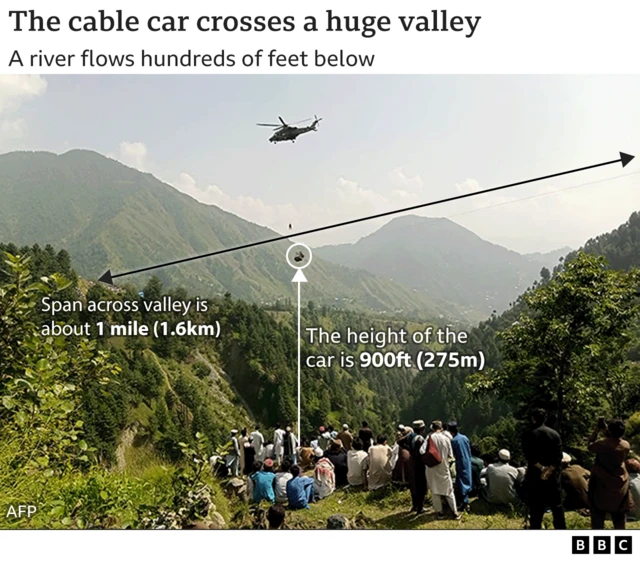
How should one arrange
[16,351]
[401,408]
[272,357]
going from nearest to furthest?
A: [16,351] < [272,357] < [401,408]

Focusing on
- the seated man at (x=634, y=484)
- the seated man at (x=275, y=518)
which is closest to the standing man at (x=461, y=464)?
the seated man at (x=634, y=484)

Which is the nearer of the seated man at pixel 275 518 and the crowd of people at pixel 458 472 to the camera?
the seated man at pixel 275 518

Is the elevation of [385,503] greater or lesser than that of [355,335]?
lesser

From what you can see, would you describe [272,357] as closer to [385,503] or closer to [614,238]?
[385,503]

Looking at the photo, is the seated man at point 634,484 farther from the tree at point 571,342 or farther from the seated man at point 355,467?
the tree at point 571,342

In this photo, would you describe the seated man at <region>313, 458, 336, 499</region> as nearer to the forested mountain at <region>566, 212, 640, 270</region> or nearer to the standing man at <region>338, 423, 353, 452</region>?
the standing man at <region>338, 423, 353, 452</region>

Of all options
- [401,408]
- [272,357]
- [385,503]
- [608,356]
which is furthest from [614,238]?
[385,503]
